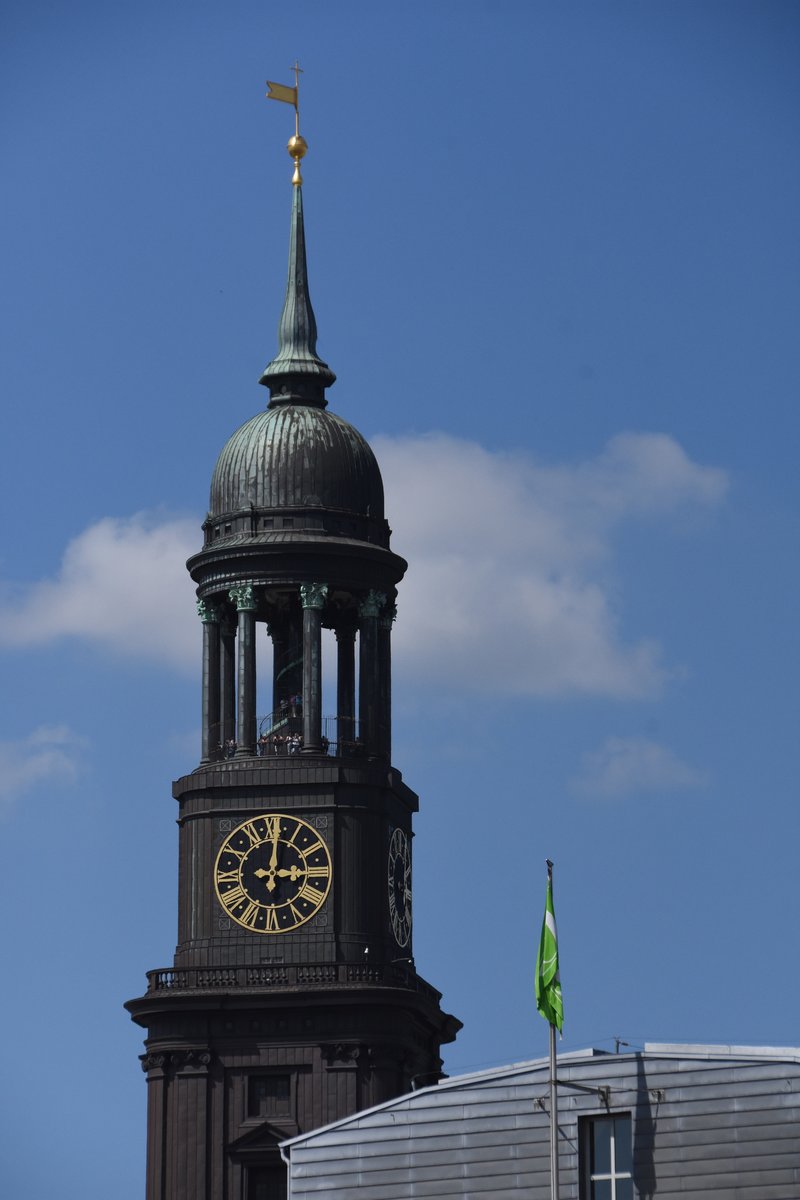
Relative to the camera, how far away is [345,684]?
157 metres

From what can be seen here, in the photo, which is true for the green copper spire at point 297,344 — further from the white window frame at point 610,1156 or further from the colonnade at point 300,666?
the white window frame at point 610,1156

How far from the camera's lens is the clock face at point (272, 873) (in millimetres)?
151125

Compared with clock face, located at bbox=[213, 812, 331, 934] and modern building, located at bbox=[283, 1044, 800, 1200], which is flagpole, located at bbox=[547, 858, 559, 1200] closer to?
modern building, located at bbox=[283, 1044, 800, 1200]

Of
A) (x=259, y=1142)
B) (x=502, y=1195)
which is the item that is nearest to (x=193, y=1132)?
(x=259, y=1142)

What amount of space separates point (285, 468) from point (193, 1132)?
2096cm

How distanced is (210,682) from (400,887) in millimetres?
8425

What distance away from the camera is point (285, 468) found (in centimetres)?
15650

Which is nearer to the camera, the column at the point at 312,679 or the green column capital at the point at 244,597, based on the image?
the column at the point at 312,679

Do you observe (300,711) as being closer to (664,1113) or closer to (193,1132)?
(193,1132)

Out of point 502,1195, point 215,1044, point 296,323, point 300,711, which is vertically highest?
point 296,323

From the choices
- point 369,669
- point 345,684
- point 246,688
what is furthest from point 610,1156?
point 345,684

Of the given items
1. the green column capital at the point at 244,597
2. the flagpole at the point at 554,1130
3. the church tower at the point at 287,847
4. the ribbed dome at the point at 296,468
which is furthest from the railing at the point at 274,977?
the flagpole at the point at 554,1130

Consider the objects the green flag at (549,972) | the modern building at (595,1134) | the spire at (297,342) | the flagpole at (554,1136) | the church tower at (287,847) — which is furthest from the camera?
the spire at (297,342)

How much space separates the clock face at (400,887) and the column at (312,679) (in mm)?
3886
